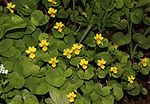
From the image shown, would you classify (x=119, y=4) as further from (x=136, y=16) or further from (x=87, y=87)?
(x=87, y=87)

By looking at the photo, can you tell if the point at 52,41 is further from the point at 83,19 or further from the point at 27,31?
the point at 83,19

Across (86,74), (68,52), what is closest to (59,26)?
(68,52)

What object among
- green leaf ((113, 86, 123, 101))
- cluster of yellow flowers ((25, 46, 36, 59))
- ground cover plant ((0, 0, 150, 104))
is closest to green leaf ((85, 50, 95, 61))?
ground cover plant ((0, 0, 150, 104))

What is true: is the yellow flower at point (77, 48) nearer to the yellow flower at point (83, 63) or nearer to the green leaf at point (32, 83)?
the yellow flower at point (83, 63)

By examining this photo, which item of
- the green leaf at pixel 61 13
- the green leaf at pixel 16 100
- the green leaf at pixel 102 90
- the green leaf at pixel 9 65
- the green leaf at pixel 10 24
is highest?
the green leaf at pixel 10 24

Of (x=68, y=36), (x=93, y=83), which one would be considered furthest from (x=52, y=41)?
(x=93, y=83)

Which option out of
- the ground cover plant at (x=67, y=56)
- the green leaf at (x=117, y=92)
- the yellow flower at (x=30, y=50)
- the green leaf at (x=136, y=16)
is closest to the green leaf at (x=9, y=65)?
the ground cover plant at (x=67, y=56)

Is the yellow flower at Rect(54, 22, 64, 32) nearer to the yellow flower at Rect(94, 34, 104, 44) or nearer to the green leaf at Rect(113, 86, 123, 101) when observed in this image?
the yellow flower at Rect(94, 34, 104, 44)

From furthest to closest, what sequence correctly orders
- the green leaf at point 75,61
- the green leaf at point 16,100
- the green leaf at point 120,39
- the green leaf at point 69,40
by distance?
the green leaf at point 120,39 < the green leaf at point 69,40 < the green leaf at point 75,61 < the green leaf at point 16,100
